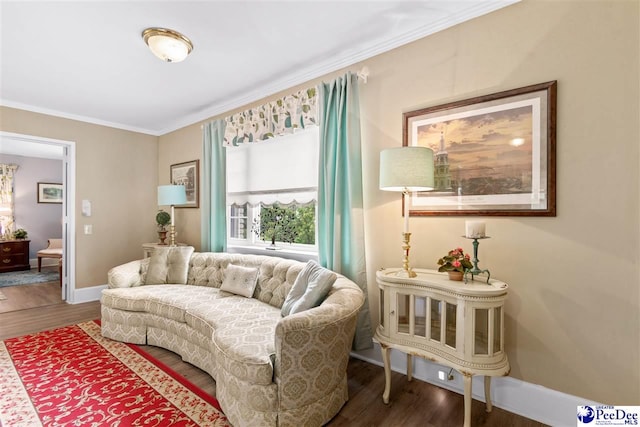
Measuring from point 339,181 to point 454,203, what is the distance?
0.98m

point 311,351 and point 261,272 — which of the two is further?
point 261,272

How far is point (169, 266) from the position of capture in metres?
3.57

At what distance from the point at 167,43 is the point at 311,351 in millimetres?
2551

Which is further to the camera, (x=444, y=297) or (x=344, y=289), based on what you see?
(x=344, y=289)

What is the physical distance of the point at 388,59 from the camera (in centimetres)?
257

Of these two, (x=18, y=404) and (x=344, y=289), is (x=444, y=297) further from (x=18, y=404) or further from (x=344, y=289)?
(x=18, y=404)

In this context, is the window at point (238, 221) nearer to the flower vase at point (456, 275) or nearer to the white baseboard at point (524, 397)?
the white baseboard at point (524, 397)

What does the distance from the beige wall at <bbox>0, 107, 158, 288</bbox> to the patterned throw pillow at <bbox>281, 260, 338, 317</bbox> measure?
3868 mm

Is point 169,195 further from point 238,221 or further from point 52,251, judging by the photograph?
point 52,251

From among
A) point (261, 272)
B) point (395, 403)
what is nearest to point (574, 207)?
point (395, 403)

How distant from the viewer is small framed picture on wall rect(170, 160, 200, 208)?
14.7ft

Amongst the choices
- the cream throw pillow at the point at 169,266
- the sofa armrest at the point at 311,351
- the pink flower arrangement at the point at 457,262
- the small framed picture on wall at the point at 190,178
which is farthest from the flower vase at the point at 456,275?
the small framed picture on wall at the point at 190,178

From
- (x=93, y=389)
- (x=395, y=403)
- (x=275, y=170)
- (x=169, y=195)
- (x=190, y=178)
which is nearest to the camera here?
(x=395, y=403)

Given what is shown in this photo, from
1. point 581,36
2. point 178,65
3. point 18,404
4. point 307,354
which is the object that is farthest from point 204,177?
point 581,36
